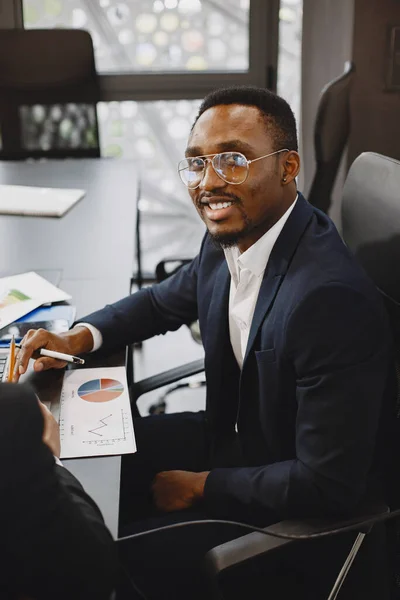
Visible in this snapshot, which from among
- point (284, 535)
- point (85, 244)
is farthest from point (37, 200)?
point (284, 535)

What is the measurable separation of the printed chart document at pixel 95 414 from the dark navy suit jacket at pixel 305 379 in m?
0.22

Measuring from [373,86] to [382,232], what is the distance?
163cm

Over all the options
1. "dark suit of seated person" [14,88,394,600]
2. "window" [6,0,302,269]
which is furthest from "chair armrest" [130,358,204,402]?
"window" [6,0,302,269]

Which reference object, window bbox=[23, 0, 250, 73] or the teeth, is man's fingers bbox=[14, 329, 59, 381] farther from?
window bbox=[23, 0, 250, 73]

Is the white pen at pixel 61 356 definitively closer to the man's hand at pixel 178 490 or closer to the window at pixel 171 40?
the man's hand at pixel 178 490

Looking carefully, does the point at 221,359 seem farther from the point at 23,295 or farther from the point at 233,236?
the point at 23,295

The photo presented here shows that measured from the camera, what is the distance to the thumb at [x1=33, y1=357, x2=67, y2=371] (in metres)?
1.38

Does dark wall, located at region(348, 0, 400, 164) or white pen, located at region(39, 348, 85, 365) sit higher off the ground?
dark wall, located at region(348, 0, 400, 164)

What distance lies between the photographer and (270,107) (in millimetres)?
1323

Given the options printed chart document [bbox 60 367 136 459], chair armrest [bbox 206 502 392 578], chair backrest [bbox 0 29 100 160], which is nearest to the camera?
chair armrest [bbox 206 502 392 578]

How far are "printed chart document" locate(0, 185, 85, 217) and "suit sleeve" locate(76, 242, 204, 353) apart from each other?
78cm

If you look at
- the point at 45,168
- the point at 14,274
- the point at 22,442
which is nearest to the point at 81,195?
the point at 45,168

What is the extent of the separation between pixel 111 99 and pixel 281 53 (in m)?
0.91

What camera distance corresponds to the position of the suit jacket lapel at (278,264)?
129 cm
